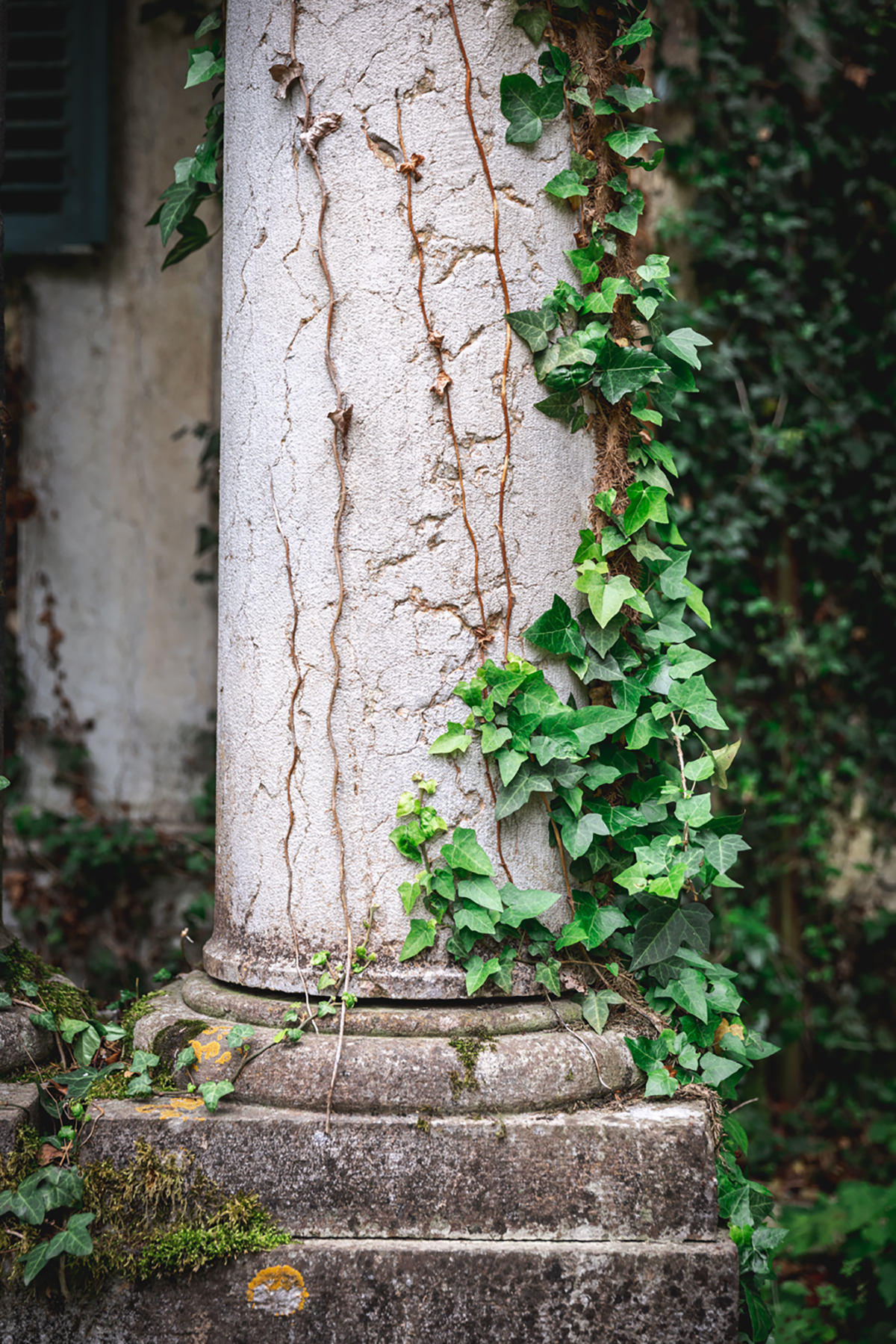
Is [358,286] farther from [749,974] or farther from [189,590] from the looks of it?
[749,974]

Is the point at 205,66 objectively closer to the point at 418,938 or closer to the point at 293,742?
the point at 293,742

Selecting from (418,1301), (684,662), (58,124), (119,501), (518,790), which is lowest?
(418,1301)

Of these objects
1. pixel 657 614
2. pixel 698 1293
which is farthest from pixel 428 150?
pixel 698 1293

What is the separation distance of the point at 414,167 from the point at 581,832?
3.78ft

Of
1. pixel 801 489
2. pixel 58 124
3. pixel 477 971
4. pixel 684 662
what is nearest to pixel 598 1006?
pixel 477 971

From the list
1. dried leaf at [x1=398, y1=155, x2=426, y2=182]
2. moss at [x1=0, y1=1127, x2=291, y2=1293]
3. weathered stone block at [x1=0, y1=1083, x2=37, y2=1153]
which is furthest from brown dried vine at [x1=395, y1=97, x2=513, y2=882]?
weathered stone block at [x1=0, y1=1083, x2=37, y2=1153]

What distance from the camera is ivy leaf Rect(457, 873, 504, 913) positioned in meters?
1.64

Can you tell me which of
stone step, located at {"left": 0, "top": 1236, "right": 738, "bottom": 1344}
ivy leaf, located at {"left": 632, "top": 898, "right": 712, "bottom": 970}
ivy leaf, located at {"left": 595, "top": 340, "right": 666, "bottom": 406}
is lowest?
stone step, located at {"left": 0, "top": 1236, "right": 738, "bottom": 1344}

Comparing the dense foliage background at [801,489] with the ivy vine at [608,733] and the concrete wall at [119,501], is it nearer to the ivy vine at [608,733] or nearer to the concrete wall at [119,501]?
the concrete wall at [119,501]

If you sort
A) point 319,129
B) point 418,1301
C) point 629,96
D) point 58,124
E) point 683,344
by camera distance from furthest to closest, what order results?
point 58,124 < point 683,344 < point 629,96 < point 319,129 < point 418,1301

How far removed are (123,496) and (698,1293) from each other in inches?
141

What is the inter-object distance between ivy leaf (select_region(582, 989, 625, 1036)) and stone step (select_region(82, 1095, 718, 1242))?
18 centimetres

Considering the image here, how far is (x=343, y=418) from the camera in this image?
1685mm

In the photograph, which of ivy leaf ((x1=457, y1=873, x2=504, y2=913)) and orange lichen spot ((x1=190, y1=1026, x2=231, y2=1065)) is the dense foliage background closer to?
ivy leaf ((x1=457, y1=873, x2=504, y2=913))
